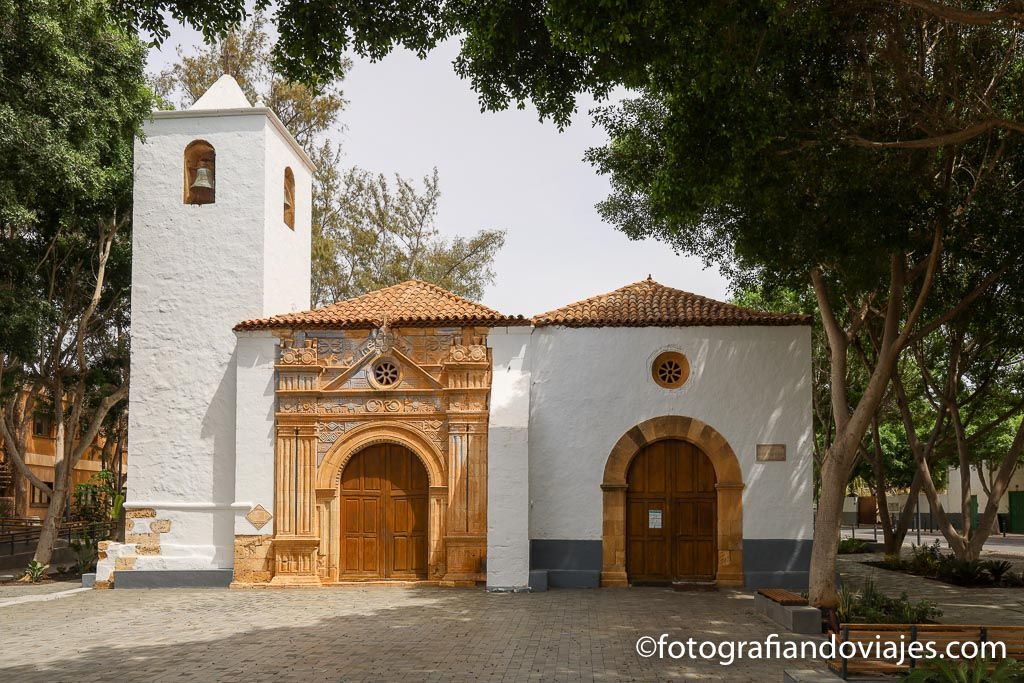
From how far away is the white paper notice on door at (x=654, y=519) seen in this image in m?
17.3

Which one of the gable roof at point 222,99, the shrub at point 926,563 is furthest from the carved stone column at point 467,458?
the shrub at point 926,563

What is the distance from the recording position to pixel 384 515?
17438 millimetres

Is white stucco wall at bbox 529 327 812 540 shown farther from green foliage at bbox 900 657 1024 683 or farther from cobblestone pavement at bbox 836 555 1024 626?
green foliage at bbox 900 657 1024 683

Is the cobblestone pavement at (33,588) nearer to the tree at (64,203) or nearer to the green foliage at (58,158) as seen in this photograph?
the tree at (64,203)

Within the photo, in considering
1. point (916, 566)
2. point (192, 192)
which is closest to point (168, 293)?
point (192, 192)

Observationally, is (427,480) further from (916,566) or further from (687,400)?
(916,566)

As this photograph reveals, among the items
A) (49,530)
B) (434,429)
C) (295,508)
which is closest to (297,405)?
(295,508)

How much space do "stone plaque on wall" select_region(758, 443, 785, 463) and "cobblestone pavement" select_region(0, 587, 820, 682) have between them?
244cm

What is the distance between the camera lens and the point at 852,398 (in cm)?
2542

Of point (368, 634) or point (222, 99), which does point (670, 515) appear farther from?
point (222, 99)

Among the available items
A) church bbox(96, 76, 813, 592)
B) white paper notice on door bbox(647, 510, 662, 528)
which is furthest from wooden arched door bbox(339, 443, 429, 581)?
white paper notice on door bbox(647, 510, 662, 528)

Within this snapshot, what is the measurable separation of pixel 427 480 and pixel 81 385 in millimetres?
9430

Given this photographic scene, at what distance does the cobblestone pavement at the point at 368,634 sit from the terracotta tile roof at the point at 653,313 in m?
4.53

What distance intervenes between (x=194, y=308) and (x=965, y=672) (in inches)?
572
